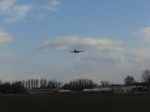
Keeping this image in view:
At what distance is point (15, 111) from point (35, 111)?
1.99m

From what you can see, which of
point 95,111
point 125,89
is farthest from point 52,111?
point 125,89

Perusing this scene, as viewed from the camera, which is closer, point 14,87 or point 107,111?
point 107,111

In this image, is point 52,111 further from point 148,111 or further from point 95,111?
point 148,111

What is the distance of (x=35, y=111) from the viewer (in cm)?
4041

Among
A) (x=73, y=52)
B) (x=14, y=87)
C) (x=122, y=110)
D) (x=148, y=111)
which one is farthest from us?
(x=14, y=87)

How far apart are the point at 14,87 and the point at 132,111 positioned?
148 meters

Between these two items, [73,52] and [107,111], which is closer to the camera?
[107,111]

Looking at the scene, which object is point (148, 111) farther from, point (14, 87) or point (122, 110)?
point (14, 87)

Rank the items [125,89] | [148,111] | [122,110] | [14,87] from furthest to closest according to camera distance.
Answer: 1. [14,87]
2. [125,89]
3. [122,110]
4. [148,111]

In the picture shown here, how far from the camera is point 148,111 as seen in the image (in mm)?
35094

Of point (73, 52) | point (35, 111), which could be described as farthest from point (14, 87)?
point (35, 111)

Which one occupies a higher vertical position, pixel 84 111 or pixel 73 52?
pixel 73 52

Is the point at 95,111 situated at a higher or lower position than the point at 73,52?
lower

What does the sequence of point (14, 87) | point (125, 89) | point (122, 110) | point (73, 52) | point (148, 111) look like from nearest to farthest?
point (148, 111), point (122, 110), point (73, 52), point (125, 89), point (14, 87)
